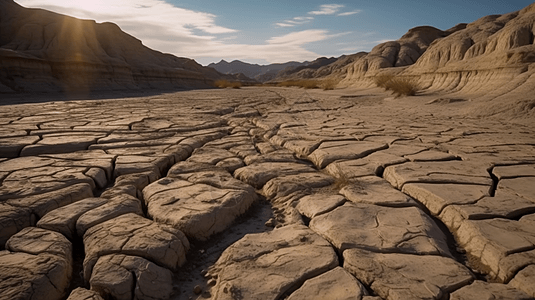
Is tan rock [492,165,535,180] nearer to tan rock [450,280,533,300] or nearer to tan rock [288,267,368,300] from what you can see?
tan rock [450,280,533,300]

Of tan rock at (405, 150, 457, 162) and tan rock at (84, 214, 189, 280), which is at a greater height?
tan rock at (405, 150, 457, 162)

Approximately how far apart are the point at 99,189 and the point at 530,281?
2463 millimetres

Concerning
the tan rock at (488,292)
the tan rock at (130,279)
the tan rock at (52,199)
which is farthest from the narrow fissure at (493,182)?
the tan rock at (52,199)

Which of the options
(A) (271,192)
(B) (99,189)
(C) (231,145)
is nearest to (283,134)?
(C) (231,145)

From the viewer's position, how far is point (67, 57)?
1314cm

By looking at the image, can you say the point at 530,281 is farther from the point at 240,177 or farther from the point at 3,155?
the point at 3,155

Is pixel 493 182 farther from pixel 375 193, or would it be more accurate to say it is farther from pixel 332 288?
pixel 332 288

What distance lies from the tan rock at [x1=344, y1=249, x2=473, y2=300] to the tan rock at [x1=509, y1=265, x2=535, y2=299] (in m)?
0.14

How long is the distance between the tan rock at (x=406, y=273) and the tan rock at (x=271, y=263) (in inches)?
4.7

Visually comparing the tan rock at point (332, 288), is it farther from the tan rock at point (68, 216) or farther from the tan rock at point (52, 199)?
the tan rock at point (52, 199)

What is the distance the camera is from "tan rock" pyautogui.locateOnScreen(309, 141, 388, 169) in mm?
2586

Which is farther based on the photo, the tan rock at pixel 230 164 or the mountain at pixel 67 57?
the mountain at pixel 67 57

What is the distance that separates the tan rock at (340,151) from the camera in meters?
2.59

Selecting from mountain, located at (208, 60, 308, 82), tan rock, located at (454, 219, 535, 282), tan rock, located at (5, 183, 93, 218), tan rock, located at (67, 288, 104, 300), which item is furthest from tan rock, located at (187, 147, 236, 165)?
mountain, located at (208, 60, 308, 82)
